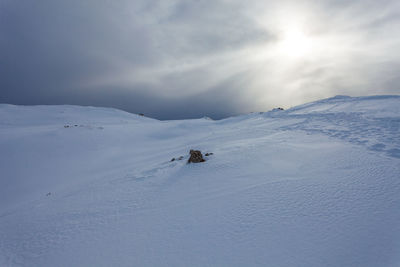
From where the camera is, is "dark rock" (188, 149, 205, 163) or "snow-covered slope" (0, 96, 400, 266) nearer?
"snow-covered slope" (0, 96, 400, 266)

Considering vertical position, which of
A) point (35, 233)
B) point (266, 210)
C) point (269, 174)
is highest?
point (269, 174)

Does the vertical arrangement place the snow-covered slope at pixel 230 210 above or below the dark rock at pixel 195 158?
below

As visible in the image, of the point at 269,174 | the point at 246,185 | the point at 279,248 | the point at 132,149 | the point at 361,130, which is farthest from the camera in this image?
the point at 132,149

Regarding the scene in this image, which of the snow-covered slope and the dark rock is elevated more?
the dark rock

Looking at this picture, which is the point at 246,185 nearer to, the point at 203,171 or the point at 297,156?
the point at 203,171

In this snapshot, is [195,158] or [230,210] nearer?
[230,210]

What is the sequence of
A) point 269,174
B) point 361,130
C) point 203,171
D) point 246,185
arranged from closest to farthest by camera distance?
point 246,185, point 269,174, point 203,171, point 361,130

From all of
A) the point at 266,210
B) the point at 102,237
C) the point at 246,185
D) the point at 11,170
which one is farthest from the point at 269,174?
the point at 11,170

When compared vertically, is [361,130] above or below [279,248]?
above

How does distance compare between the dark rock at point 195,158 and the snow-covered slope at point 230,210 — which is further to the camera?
the dark rock at point 195,158

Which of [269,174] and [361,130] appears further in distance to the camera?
[361,130]

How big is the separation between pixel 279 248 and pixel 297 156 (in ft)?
10.4

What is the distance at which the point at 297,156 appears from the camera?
15.5 feet

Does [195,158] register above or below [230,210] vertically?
above
